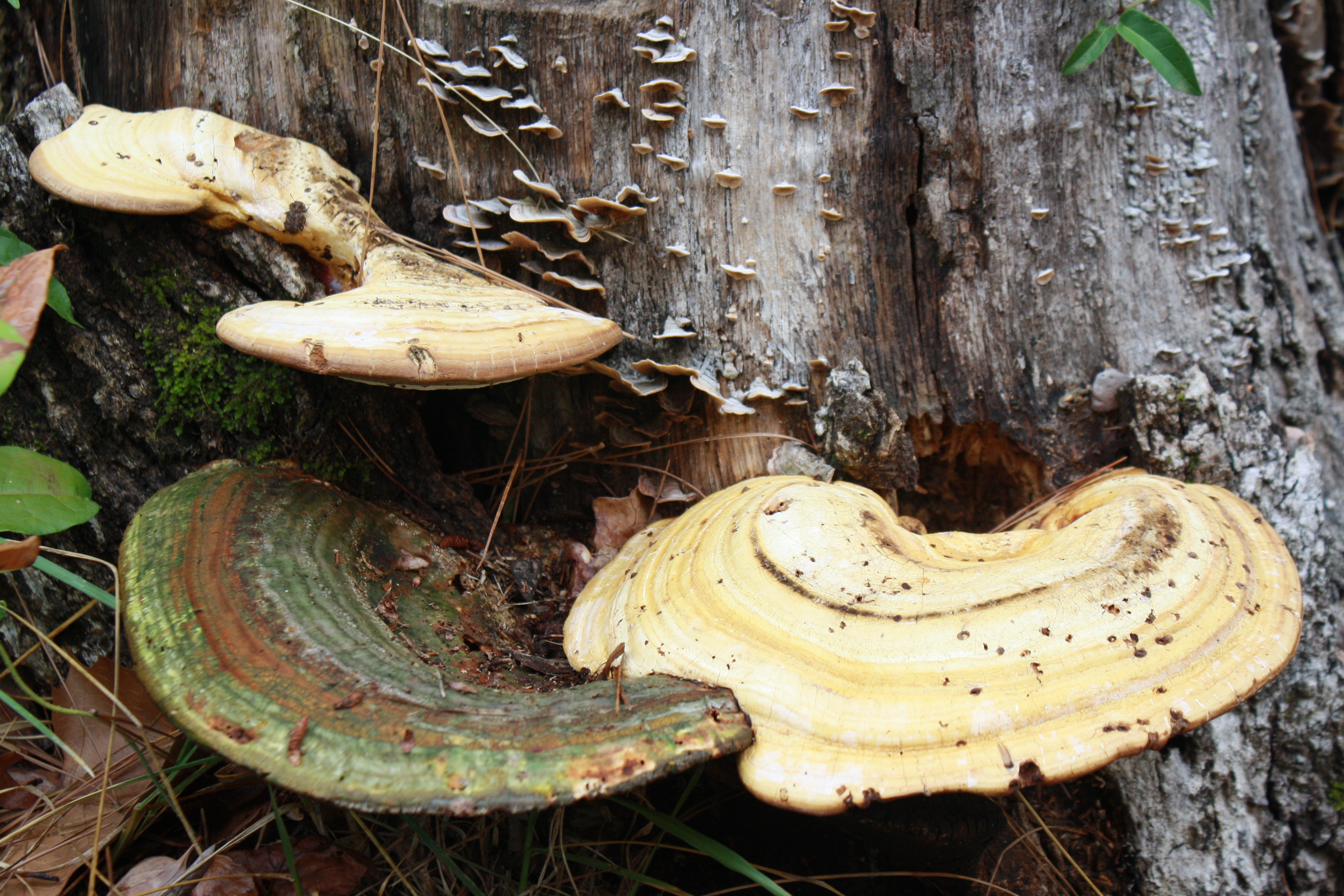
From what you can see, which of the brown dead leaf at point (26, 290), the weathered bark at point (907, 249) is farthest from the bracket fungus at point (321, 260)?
the brown dead leaf at point (26, 290)

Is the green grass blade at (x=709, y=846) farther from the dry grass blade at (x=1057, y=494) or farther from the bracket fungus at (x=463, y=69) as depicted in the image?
the bracket fungus at (x=463, y=69)

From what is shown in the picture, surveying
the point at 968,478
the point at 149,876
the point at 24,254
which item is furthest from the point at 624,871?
the point at 24,254

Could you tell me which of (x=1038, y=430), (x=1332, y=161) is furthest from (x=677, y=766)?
(x=1332, y=161)

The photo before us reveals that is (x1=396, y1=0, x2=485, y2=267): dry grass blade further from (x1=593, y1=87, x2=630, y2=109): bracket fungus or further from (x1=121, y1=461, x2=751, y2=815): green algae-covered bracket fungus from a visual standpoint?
(x1=121, y1=461, x2=751, y2=815): green algae-covered bracket fungus

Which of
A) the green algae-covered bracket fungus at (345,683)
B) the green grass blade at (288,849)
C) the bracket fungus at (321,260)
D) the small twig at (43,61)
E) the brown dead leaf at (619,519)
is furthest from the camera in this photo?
the small twig at (43,61)

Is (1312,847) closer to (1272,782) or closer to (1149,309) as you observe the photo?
(1272,782)

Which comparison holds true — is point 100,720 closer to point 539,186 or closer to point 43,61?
point 539,186
